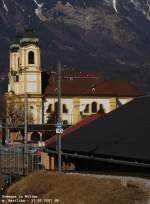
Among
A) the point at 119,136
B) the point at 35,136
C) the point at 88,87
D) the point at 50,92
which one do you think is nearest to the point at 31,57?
the point at 50,92

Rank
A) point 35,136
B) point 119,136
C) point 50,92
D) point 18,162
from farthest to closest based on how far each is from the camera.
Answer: point 50,92, point 35,136, point 18,162, point 119,136

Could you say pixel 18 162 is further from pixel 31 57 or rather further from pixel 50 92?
pixel 50 92

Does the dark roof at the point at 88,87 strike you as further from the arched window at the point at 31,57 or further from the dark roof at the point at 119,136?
the dark roof at the point at 119,136

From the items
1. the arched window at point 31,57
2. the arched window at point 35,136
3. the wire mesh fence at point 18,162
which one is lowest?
the wire mesh fence at point 18,162

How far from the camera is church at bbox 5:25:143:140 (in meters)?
150

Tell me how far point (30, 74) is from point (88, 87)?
12158 mm

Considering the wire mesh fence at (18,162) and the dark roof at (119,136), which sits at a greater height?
the dark roof at (119,136)

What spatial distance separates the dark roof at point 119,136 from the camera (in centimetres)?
Answer: 3589

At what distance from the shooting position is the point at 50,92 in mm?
153750

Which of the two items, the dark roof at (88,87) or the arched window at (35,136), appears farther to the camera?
the dark roof at (88,87)

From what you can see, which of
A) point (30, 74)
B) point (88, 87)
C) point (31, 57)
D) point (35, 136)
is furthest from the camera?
point (88, 87)

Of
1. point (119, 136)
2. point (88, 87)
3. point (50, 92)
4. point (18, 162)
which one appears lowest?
point (18, 162)

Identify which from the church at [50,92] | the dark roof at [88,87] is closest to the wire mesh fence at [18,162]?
the church at [50,92]

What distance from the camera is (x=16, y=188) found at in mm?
35812
